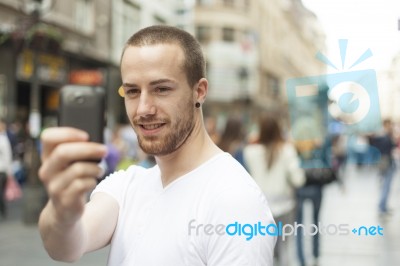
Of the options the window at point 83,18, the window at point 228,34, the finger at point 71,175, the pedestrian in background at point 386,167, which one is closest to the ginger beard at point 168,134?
the finger at point 71,175

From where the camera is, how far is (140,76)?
109 cm

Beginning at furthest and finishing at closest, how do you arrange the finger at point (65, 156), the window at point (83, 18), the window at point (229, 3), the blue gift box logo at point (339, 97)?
the window at point (229, 3) → the window at point (83, 18) → the blue gift box logo at point (339, 97) → the finger at point (65, 156)

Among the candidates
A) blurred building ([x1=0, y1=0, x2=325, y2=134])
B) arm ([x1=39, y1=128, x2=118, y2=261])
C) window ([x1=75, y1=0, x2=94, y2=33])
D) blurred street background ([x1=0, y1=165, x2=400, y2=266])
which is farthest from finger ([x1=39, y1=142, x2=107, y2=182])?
blurred street background ([x1=0, y1=165, x2=400, y2=266])

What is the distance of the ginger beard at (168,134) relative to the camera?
1109 mm

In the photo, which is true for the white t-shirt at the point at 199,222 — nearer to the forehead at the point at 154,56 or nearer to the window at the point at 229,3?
the forehead at the point at 154,56

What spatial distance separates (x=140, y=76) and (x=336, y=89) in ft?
1.63

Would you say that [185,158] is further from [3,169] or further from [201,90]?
[3,169]

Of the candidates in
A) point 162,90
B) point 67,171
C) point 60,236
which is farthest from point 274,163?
point 67,171

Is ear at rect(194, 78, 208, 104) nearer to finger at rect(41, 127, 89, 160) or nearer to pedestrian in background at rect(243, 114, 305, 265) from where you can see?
finger at rect(41, 127, 89, 160)

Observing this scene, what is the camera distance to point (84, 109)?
32.9 inches

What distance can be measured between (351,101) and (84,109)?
2.35ft

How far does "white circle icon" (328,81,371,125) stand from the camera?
1.33 meters

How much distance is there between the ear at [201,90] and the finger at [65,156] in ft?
1.59

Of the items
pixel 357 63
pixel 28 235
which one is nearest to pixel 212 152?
pixel 357 63
